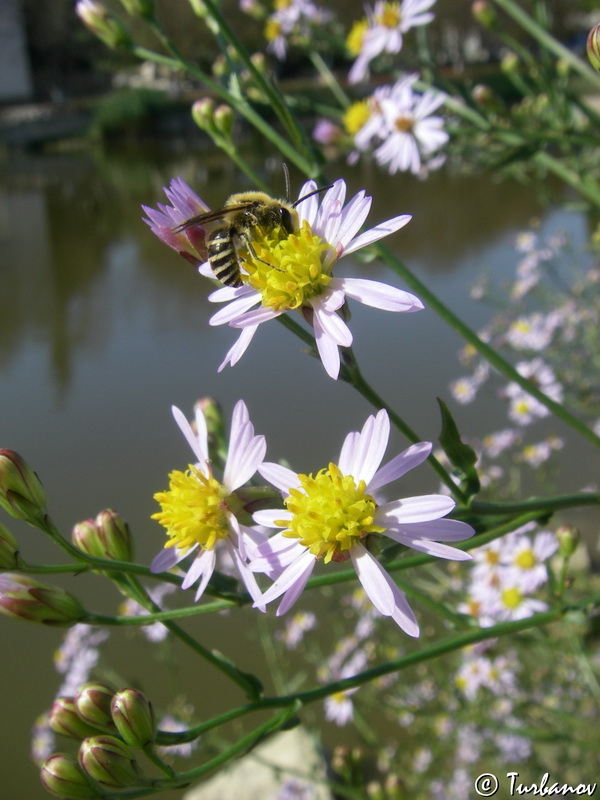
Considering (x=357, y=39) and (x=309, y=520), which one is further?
(x=357, y=39)

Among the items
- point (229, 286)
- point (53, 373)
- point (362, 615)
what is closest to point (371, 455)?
point (229, 286)

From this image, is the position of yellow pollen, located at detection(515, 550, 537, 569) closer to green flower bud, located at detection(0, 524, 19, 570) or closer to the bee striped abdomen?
the bee striped abdomen

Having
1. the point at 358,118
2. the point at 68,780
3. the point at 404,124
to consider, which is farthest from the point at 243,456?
the point at 358,118

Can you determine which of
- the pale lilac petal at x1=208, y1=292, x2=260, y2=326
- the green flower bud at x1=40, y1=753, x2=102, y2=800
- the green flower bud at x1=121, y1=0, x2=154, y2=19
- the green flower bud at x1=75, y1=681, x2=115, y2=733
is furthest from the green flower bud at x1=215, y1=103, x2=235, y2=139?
the green flower bud at x1=40, y1=753, x2=102, y2=800

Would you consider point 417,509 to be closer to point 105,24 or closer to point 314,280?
point 314,280

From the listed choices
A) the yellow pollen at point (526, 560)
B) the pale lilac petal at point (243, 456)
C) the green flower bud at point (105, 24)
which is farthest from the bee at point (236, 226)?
the yellow pollen at point (526, 560)

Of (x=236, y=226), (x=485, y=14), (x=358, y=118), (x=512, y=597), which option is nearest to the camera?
(x=236, y=226)

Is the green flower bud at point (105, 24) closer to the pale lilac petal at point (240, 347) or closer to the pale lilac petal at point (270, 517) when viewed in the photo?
the pale lilac petal at point (240, 347)
